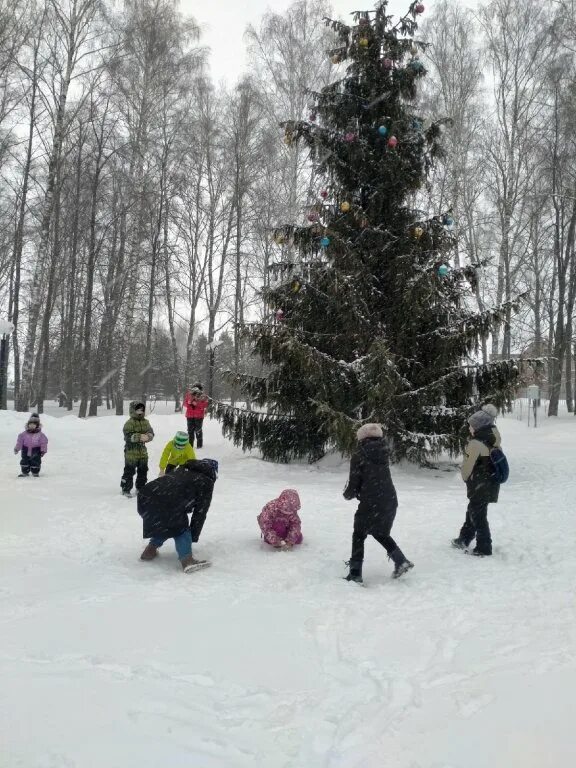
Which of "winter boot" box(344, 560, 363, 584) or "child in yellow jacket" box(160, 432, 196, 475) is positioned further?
"child in yellow jacket" box(160, 432, 196, 475)

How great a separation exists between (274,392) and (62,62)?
14494 millimetres

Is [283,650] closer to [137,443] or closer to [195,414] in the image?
[137,443]

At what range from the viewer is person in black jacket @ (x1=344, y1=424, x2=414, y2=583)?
5227 millimetres

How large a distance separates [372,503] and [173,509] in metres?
1.95

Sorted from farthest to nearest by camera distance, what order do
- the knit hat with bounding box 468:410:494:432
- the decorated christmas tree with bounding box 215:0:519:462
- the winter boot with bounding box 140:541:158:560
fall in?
the decorated christmas tree with bounding box 215:0:519:462
the knit hat with bounding box 468:410:494:432
the winter boot with bounding box 140:541:158:560

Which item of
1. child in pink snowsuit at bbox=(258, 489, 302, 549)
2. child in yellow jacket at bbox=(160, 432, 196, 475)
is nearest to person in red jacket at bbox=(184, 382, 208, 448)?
child in yellow jacket at bbox=(160, 432, 196, 475)

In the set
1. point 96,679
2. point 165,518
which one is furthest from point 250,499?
point 96,679

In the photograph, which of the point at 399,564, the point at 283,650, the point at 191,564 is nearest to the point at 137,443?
the point at 191,564

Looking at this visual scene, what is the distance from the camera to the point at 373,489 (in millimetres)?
5262

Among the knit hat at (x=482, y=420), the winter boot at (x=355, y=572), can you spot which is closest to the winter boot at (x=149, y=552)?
the winter boot at (x=355, y=572)

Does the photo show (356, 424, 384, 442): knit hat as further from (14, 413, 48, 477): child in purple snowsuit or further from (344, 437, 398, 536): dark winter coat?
(14, 413, 48, 477): child in purple snowsuit

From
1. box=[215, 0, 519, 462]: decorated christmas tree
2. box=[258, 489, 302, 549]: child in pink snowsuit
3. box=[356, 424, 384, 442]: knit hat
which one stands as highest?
box=[215, 0, 519, 462]: decorated christmas tree

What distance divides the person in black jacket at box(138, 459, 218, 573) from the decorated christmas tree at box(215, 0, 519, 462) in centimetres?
491

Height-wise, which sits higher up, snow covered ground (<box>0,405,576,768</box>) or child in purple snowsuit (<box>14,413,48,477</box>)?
child in purple snowsuit (<box>14,413,48,477</box>)
